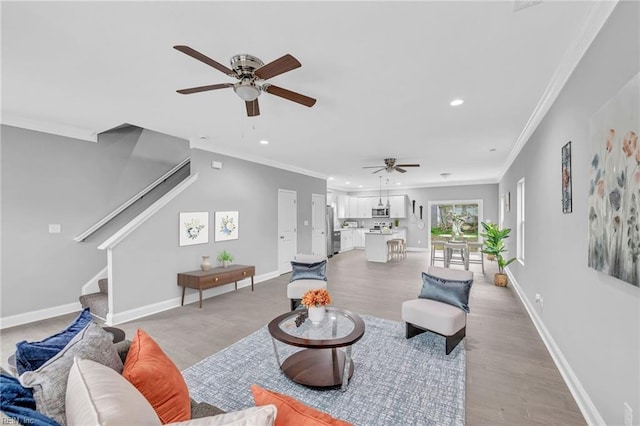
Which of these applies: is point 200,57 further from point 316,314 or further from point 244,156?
point 244,156

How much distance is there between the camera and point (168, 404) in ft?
4.02

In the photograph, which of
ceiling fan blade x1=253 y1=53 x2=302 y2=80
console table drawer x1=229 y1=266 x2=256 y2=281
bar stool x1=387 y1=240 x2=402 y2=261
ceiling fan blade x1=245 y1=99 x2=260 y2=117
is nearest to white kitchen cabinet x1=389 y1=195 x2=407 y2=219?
bar stool x1=387 y1=240 x2=402 y2=261

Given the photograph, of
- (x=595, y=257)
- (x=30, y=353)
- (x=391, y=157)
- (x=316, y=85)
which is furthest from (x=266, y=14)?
(x=391, y=157)

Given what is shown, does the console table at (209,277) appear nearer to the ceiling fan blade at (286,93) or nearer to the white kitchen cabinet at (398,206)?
the ceiling fan blade at (286,93)

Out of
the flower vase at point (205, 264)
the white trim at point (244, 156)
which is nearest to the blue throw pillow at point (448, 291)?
the flower vase at point (205, 264)

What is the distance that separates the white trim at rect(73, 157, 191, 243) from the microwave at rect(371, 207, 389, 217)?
7.68 m

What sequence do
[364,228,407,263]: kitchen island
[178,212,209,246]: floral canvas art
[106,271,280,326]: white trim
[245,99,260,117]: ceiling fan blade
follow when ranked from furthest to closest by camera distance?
[364,228,407,263]: kitchen island
[178,212,209,246]: floral canvas art
[106,271,280,326]: white trim
[245,99,260,117]: ceiling fan blade

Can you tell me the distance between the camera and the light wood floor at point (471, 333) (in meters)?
2.19

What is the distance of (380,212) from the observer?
1150 centimetres

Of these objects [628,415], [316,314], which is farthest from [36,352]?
[628,415]

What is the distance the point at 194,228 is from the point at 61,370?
13.4 ft

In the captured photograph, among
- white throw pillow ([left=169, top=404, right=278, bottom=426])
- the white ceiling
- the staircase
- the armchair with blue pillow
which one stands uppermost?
the white ceiling

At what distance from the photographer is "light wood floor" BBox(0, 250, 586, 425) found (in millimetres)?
2191

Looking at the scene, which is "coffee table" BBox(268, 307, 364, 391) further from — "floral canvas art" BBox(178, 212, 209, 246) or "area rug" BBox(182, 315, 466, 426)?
"floral canvas art" BBox(178, 212, 209, 246)
